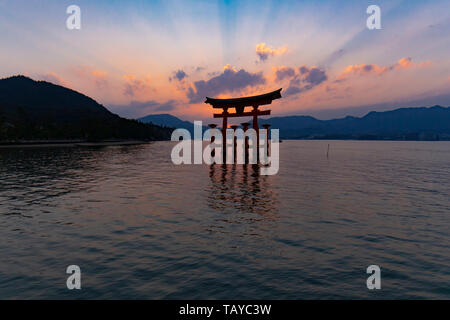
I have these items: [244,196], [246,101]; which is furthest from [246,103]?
[244,196]

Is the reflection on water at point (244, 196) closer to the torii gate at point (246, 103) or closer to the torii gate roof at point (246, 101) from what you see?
the torii gate roof at point (246, 101)

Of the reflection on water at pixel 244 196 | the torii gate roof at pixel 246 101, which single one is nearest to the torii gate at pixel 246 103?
the torii gate roof at pixel 246 101

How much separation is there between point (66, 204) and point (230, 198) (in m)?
9.06

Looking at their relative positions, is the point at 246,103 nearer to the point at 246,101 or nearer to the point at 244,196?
the point at 246,101

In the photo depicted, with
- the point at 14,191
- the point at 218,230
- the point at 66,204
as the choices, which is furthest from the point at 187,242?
the point at 14,191

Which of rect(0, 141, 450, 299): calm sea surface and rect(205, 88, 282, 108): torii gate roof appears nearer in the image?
rect(0, 141, 450, 299): calm sea surface

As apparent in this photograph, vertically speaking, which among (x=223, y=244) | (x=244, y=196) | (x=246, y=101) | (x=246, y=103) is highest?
(x=246, y=101)

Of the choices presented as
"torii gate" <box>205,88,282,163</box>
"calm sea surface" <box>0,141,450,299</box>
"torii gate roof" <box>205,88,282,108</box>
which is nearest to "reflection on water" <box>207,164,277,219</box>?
A: "calm sea surface" <box>0,141,450,299</box>

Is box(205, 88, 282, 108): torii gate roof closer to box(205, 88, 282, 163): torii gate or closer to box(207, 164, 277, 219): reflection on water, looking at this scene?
box(205, 88, 282, 163): torii gate

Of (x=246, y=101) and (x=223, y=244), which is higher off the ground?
(x=246, y=101)

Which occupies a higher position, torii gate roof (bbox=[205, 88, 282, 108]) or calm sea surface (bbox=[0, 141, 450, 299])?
torii gate roof (bbox=[205, 88, 282, 108])

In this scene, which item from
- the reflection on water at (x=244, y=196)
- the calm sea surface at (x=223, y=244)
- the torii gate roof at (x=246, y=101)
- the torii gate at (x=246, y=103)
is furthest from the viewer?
the torii gate at (x=246, y=103)

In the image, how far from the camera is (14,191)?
17.3 m

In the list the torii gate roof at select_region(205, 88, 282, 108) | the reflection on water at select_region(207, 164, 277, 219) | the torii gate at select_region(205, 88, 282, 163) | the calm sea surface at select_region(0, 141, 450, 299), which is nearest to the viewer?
the calm sea surface at select_region(0, 141, 450, 299)
